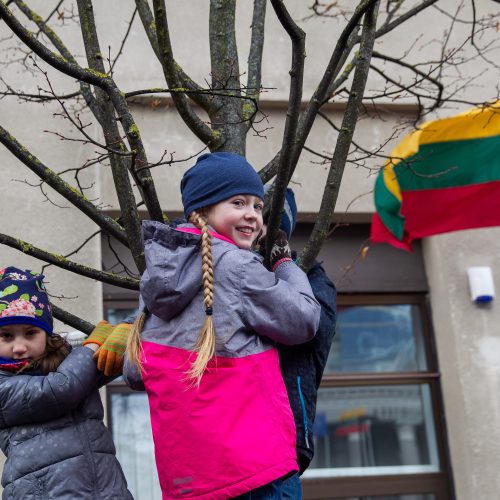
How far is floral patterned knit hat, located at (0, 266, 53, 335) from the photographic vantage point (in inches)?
136

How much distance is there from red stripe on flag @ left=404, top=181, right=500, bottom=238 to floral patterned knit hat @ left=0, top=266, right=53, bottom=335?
3.71 metres

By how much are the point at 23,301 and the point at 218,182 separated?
Answer: 0.87 meters

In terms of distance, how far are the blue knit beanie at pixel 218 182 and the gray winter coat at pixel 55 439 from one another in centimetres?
73

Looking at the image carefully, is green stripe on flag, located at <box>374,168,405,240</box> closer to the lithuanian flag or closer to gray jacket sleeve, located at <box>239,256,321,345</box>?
the lithuanian flag

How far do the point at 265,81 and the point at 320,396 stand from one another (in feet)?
7.69

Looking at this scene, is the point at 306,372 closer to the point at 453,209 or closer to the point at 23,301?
the point at 23,301

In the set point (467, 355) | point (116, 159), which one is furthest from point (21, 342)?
point (467, 355)

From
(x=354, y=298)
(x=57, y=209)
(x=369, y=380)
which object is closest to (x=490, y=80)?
(x=354, y=298)

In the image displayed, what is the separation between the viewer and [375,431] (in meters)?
7.28

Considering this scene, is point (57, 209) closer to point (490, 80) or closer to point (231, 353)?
point (490, 80)

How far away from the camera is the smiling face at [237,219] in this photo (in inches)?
125

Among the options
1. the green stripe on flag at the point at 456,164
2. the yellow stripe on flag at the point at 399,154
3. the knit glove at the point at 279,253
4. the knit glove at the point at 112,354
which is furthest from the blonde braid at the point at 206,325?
the green stripe on flag at the point at 456,164

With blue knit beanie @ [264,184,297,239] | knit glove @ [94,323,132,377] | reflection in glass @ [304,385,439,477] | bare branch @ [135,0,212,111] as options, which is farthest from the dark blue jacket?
reflection in glass @ [304,385,439,477]

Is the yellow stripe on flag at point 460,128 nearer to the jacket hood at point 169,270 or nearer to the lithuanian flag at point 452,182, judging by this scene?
the lithuanian flag at point 452,182
